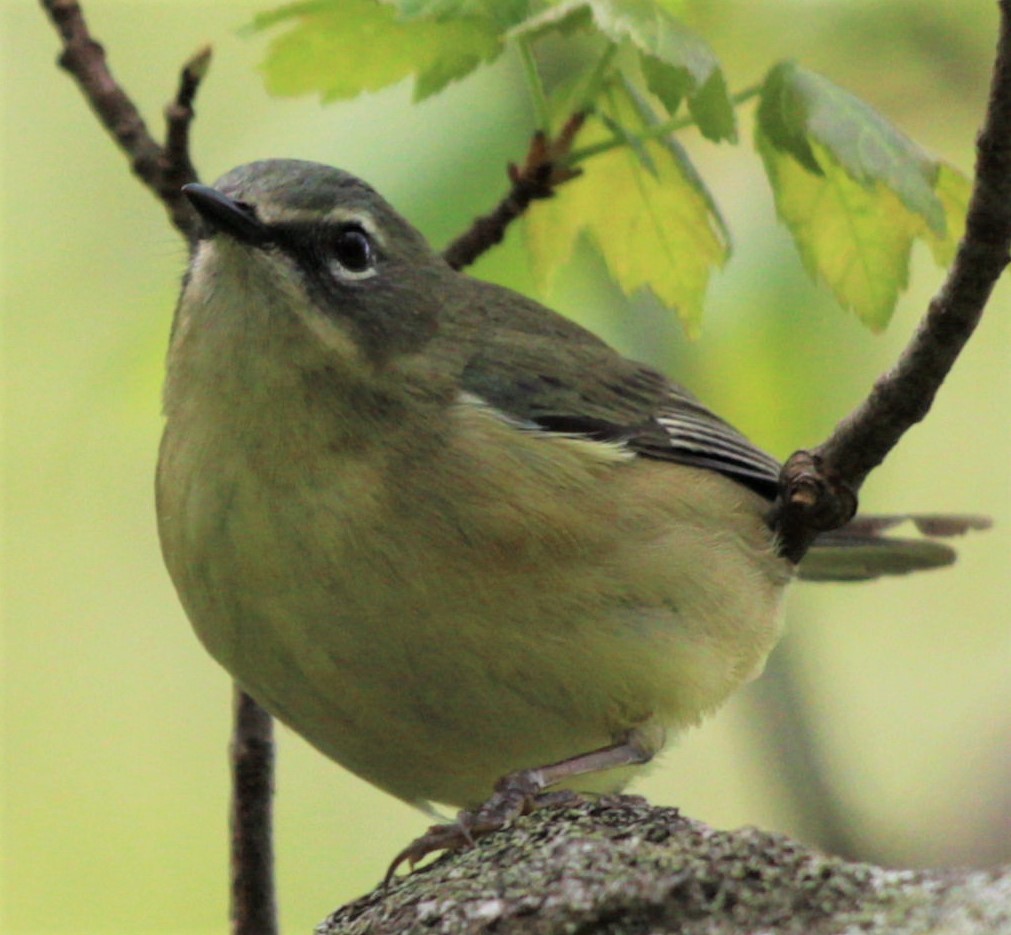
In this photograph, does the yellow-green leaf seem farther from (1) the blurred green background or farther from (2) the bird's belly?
(1) the blurred green background

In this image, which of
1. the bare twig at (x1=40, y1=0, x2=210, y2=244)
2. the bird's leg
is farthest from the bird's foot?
the bare twig at (x1=40, y1=0, x2=210, y2=244)

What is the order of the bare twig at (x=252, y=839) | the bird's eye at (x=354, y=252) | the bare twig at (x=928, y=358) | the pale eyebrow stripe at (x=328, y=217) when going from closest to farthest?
the bare twig at (x=928, y=358)
the pale eyebrow stripe at (x=328, y=217)
the bird's eye at (x=354, y=252)
the bare twig at (x=252, y=839)

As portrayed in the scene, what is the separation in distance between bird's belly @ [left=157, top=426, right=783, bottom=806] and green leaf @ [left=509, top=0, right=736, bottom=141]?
44.9 inches

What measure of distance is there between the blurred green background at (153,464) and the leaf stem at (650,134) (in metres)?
0.79

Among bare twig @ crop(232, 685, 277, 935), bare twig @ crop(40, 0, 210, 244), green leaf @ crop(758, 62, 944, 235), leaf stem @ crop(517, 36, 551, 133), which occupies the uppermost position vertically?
bare twig @ crop(40, 0, 210, 244)

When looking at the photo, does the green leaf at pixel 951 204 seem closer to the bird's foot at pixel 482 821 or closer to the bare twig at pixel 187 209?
the bird's foot at pixel 482 821

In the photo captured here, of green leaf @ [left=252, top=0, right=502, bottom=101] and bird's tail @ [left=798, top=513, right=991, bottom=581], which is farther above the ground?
green leaf @ [left=252, top=0, right=502, bottom=101]

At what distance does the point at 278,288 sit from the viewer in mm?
3902

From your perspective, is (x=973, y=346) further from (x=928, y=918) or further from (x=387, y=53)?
(x=928, y=918)

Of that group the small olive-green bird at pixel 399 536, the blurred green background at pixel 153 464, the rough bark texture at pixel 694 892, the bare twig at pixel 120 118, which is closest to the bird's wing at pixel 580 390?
the small olive-green bird at pixel 399 536

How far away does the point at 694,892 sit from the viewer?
8.73 feet

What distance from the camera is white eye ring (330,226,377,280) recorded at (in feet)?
13.6

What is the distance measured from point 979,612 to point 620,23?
5100 millimetres

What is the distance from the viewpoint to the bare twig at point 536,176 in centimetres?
406
